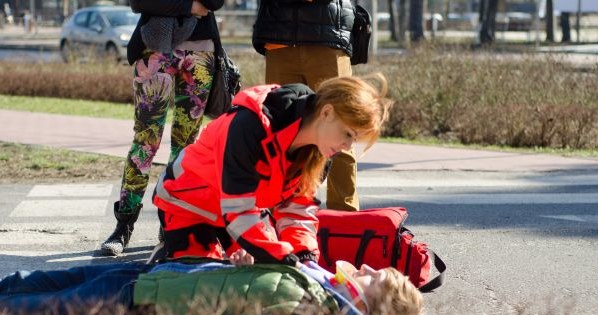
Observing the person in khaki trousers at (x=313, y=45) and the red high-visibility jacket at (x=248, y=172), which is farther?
the person in khaki trousers at (x=313, y=45)

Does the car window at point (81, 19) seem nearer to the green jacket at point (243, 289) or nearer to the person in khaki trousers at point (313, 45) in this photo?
the person in khaki trousers at point (313, 45)

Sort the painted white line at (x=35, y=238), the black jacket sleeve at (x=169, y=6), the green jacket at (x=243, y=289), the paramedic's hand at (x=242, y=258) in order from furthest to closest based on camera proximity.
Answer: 1. the painted white line at (x=35, y=238)
2. the black jacket sleeve at (x=169, y=6)
3. the paramedic's hand at (x=242, y=258)
4. the green jacket at (x=243, y=289)

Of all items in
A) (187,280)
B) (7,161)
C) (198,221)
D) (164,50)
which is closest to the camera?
(187,280)

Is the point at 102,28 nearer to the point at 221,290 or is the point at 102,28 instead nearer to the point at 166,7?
the point at 166,7

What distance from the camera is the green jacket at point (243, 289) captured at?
3928 mm

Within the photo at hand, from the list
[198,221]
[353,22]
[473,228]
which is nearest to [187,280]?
[198,221]

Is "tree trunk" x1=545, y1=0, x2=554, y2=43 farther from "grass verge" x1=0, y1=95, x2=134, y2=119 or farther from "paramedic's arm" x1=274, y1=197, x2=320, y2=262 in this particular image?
"paramedic's arm" x1=274, y1=197, x2=320, y2=262

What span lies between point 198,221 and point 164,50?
1.39 m

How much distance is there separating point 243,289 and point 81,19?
2483 cm

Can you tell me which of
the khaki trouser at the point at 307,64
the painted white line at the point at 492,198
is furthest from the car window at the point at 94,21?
the khaki trouser at the point at 307,64

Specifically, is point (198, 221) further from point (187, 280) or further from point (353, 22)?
point (353, 22)

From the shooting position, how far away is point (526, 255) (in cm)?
593

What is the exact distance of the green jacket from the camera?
12.9 ft

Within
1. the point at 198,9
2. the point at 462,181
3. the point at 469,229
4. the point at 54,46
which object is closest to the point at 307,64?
the point at 198,9
